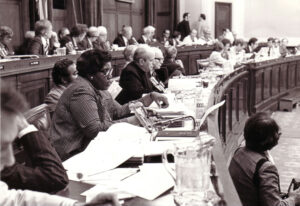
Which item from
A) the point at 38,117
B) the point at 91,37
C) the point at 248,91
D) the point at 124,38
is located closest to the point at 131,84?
the point at 38,117

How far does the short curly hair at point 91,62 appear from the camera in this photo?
297cm

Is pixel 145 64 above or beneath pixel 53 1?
beneath

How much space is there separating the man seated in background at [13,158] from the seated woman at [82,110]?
0.89 m

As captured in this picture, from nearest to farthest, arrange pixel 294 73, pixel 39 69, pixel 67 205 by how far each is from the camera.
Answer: pixel 67 205 → pixel 39 69 → pixel 294 73

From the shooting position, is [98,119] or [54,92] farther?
[54,92]

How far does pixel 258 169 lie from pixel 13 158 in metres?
1.59

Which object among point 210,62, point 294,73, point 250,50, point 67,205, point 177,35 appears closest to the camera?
point 67,205

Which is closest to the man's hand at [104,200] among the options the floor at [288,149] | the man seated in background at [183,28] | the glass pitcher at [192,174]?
the glass pitcher at [192,174]

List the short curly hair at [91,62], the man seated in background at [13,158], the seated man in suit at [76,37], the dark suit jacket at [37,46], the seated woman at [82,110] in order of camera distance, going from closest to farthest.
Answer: the man seated in background at [13,158]
the seated woman at [82,110]
the short curly hair at [91,62]
the dark suit jacket at [37,46]
the seated man in suit at [76,37]

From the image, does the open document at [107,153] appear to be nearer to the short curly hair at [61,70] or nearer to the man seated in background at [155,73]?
the short curly hair at [61,70]

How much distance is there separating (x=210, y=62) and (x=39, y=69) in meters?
3.25

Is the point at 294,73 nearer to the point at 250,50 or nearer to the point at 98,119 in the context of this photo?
the point at 250,50

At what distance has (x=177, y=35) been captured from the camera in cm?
1290

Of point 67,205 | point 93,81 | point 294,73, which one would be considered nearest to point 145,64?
point 93,81
